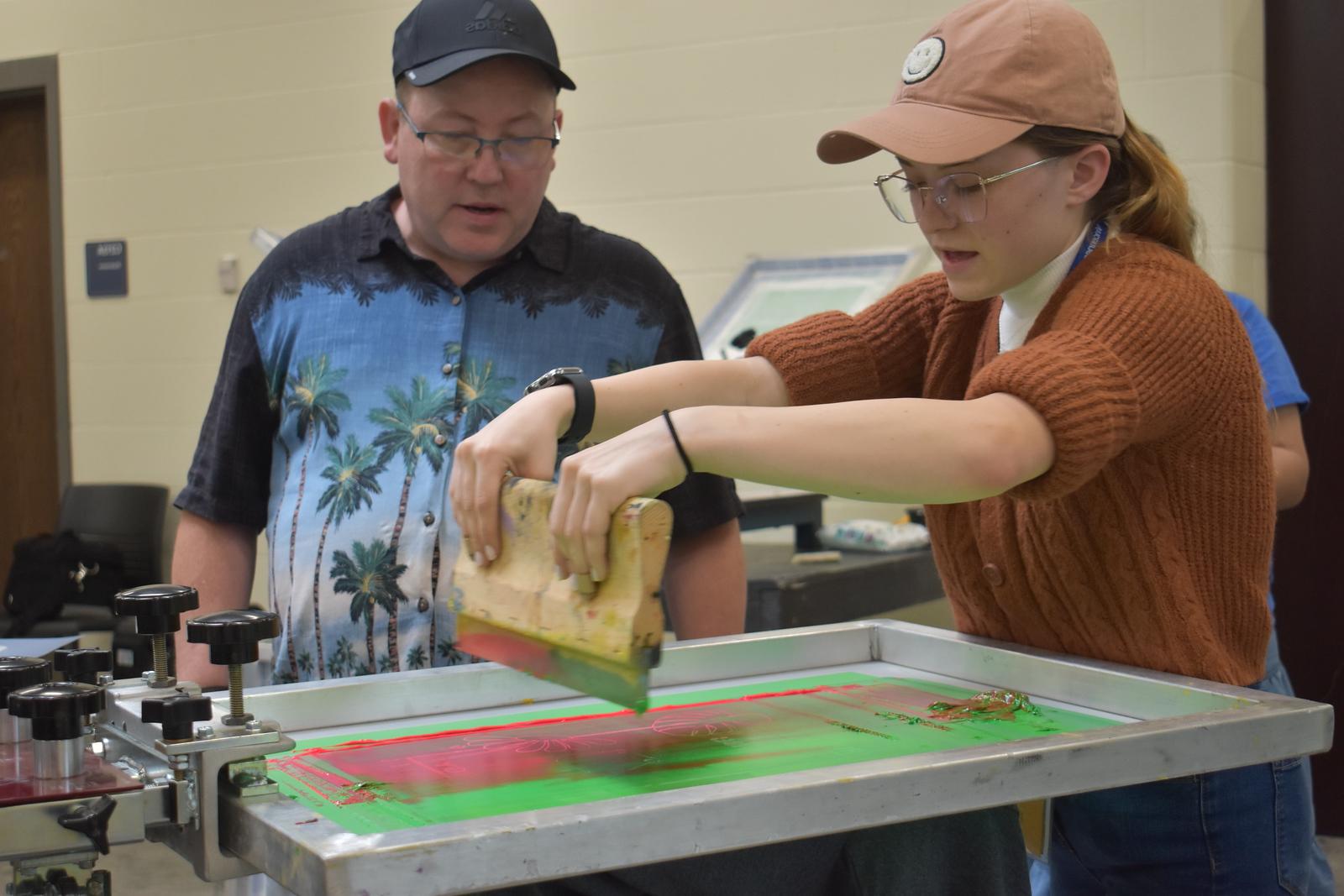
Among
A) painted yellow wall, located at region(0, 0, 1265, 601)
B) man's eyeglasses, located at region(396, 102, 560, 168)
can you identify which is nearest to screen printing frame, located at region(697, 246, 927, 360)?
painted yellow wall, located at region(0, 0, 1265, 601)

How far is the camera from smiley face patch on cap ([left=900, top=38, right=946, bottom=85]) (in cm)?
118

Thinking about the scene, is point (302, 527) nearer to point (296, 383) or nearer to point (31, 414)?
point (296, 383)

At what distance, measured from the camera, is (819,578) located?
2.63 metres

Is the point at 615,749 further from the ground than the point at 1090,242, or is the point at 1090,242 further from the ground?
the point at 1090,242

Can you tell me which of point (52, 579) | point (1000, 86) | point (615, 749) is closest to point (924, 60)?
point (1000, 86)

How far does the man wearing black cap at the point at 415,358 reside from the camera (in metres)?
1.57

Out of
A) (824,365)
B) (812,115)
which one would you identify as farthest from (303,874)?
(812,115)

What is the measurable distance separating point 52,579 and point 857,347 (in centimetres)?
341

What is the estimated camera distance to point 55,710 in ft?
2.88

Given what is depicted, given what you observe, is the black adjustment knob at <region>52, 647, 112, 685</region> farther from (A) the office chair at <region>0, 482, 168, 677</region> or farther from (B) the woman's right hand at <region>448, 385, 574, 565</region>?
(A) the office chair at <region>0, 482, 168, 677</region>

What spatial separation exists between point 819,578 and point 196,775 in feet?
6.02

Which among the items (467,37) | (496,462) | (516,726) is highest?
(467,37)

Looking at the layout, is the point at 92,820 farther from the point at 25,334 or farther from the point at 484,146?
the point at 25,334

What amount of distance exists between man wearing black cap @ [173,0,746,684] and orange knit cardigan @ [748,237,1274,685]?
431 millimetres
